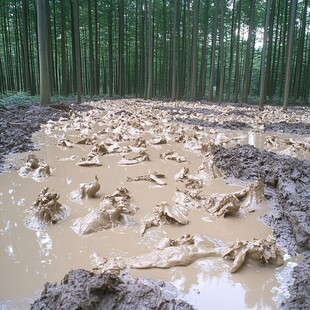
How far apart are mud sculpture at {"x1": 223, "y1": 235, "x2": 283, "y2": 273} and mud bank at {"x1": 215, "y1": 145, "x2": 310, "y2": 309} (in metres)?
0.17

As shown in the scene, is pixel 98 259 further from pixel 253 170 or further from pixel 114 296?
pixel 253 170

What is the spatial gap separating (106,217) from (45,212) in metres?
0.59

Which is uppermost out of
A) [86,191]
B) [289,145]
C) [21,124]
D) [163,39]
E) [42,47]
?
[163,39]

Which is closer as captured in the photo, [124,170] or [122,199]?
[122,199]

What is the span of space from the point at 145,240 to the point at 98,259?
50 centimetres

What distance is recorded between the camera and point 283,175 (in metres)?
4.20

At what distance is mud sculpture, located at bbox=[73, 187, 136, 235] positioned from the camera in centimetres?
293

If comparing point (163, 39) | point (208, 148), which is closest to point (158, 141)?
point (208, 148)

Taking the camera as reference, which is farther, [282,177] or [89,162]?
[89,162]

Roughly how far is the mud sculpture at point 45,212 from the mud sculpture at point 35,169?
1258 millimetres

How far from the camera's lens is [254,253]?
239cm

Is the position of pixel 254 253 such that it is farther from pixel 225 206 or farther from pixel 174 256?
pixel 225 206

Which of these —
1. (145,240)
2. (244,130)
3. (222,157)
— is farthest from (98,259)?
(244,130)

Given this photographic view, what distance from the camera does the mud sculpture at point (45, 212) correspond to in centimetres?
305
